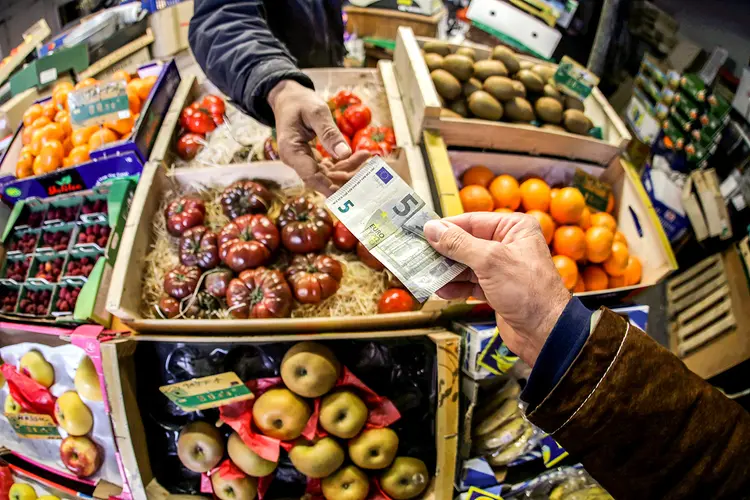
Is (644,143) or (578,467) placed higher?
(644,143)

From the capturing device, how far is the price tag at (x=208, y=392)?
1585 millimetres

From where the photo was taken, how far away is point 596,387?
36.0 inches

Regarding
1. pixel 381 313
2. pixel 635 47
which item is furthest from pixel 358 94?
pixel 635 47

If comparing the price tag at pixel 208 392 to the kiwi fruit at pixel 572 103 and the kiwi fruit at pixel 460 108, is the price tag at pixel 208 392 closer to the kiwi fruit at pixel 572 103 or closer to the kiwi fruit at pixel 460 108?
the kiwi fruit at pixel 460 108

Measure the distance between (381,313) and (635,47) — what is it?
361 centimetres

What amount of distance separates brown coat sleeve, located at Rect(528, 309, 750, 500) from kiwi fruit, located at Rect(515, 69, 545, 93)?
1985 mm

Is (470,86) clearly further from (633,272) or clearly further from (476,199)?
(633,272)

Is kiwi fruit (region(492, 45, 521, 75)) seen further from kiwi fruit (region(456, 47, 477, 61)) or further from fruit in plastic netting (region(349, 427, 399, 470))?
fruit in plastic netting (region(349, 427, 399, 470))

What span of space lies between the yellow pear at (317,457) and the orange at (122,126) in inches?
80.0

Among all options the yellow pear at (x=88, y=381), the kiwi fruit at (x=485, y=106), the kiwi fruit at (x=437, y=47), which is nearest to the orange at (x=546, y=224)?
the kiwi fruit at (x=485, y=106)

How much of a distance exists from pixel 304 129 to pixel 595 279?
5.08 ft

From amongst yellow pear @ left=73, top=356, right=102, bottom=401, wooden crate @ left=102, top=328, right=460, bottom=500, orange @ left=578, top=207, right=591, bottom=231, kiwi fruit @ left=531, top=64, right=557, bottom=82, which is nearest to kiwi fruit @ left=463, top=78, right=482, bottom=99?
kiwi fruit @ left=531, top=64, right=557, bottom=82

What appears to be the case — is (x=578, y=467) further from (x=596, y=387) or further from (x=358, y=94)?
(x=358, y=94)

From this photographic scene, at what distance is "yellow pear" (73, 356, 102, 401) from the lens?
5.88ft
